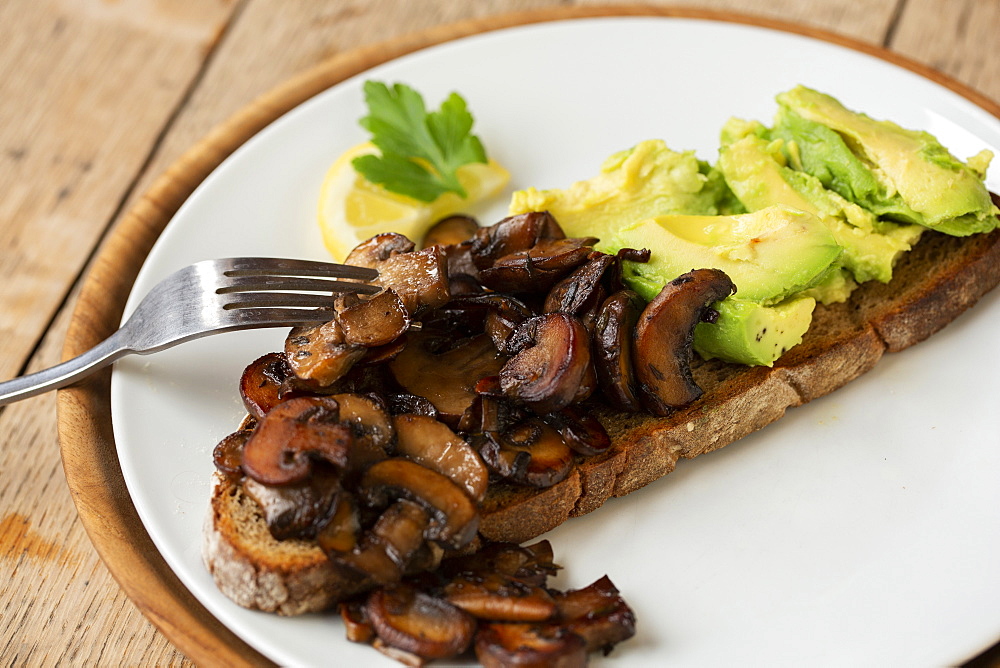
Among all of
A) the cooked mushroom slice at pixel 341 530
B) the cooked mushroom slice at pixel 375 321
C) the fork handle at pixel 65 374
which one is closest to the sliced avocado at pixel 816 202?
the cooked mushroom slice at pixel 375 321

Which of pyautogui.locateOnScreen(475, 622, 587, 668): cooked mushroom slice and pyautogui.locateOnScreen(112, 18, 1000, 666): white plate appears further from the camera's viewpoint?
pyautogui.locateOnScreen(112, 18, 1000, 666): white plate

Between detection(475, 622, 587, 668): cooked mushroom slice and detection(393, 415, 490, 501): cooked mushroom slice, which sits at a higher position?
detection(393, 415, 490, 501): cooked mushroom slice

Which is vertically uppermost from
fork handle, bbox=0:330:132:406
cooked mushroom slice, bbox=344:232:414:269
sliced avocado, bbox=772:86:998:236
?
sliced avocado, bbox=772:86:998:236

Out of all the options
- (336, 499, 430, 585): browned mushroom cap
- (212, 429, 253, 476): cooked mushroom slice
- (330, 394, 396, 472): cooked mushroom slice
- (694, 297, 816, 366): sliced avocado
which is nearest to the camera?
(336, 499, 430, 585): browned mushroom cap

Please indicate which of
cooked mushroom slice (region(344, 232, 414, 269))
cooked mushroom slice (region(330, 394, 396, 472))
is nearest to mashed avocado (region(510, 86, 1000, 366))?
cooked mushroom slice (region(344, 232, 414, 269))

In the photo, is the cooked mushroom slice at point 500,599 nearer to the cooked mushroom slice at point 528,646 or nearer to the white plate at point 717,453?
the cooked mushroom slice at point 528,646

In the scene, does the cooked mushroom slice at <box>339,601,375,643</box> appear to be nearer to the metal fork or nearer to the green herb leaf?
the metal fork

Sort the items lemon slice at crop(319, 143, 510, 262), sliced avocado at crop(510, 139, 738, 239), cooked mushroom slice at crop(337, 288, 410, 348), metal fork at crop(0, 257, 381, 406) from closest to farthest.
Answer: cooked mushroom slice at crop(337, 288, 410, 348) < metal fork at crop(0, 257, 381, 406) < sliced avocado at crop(510, 139, 738, 239) < lemon slice at crop(319, 143, 510, 262)

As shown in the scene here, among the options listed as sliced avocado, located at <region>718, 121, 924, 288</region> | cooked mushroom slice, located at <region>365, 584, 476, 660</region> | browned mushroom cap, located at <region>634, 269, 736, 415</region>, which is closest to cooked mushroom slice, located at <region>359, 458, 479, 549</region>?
cooked mushroom slice, located at <region>365, 584, 476, 660</region>
